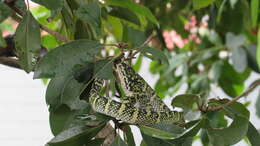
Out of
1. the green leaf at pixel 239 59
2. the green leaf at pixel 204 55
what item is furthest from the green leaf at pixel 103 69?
the green leaf at pixel 204 55

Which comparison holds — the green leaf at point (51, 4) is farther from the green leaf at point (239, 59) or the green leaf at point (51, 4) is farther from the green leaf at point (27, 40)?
the green leaf at point (239, 59)

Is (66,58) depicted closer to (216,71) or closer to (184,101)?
(184,101)

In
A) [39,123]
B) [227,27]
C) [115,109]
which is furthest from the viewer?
[39,123]

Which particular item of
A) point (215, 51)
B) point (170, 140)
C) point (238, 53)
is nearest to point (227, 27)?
point (238, 53)

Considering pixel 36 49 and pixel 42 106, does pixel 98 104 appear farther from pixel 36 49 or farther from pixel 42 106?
pixel 42 106

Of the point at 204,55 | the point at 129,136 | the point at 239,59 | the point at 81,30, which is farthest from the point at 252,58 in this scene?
the point at 129,136

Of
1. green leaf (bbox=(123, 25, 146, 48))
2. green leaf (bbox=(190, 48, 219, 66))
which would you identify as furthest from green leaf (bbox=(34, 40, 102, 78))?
green leaf (bbox=(190, 48, 219, 66))
